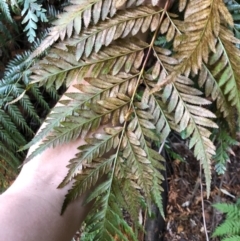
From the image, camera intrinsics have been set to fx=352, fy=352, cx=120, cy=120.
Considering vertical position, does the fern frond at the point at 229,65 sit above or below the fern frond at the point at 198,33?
below

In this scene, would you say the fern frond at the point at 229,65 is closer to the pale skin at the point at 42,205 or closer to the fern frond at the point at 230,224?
the pale skin at the point at 42,205

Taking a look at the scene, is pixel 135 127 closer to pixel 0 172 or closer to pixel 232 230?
pixel 0 172

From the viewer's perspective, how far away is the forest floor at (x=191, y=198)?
242 centimetres

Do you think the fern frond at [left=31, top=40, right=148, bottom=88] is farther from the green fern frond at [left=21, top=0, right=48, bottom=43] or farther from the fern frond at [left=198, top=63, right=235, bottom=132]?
the green fern frond at [left=21, top=0, right=48, bottom=43]

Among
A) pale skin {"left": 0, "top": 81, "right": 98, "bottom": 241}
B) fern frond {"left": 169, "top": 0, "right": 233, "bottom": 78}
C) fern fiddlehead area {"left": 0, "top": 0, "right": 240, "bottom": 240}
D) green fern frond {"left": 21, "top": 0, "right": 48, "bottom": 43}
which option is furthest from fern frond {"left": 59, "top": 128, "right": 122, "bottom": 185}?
green fern frond {"left": 21, "top": 0, "right": 48, "bottom": 43}

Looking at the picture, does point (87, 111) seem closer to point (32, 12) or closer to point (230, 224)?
point (32, 12)

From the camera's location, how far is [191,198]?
245 centimetres

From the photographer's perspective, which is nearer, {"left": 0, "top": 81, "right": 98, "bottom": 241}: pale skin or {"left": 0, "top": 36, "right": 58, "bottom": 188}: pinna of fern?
{"left": 0, "top": 81, "right": 98, "bottom": 241}: pale skin

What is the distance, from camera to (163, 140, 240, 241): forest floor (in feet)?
7.95

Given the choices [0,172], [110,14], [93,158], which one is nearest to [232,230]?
[0,172]

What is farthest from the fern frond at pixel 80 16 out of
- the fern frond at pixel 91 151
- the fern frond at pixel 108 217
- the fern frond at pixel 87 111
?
the fern frond at pixel 108 217

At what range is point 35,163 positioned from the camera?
1150mm

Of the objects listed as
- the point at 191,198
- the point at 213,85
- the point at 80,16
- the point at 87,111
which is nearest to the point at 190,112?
the point at 213,85

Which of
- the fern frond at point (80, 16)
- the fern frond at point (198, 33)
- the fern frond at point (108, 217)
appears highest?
the fern frond at point (80, 16)
